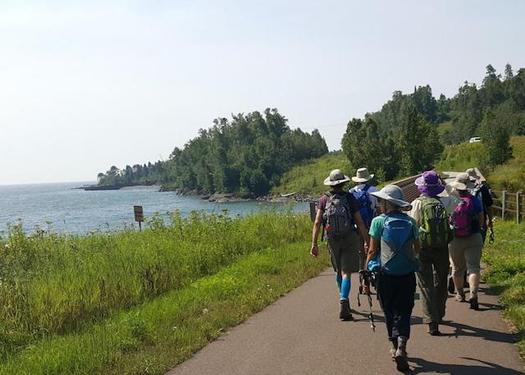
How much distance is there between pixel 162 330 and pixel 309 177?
116852 mm

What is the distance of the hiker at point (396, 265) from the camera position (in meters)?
5.45

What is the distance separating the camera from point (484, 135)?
5153 cm

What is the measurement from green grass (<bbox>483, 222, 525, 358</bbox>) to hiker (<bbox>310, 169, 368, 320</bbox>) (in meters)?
1.98

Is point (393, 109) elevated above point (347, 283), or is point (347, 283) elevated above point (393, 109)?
point (393, 109)

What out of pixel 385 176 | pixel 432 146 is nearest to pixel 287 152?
pixel 385 176

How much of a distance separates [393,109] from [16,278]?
499ft

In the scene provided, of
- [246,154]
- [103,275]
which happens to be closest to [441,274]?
[103,275]

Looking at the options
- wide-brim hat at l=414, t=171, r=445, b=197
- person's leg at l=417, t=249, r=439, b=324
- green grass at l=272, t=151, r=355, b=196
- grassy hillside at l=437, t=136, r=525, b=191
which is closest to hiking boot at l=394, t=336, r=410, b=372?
person's leg at l=417, t=249, r=439, b=324

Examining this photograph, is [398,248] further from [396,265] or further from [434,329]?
[434,329]

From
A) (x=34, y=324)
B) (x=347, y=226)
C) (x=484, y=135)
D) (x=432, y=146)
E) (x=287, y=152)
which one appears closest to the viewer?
(x=347, y=226)

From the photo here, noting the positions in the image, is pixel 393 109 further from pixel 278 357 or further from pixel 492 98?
pixel 278 357

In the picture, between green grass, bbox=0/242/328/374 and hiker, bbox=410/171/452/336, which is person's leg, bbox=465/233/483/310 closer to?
hiker, bbox=410/171/452/336

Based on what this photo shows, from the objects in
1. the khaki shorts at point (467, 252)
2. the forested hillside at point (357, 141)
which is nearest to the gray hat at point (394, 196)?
the khaki shorts at point (467, 252)

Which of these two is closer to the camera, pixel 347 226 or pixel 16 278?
pixel 347 226
